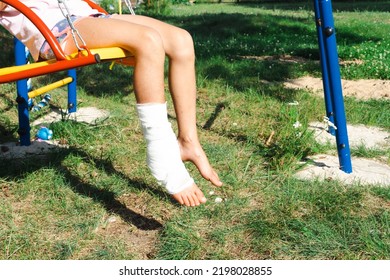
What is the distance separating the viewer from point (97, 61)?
2002 millimetres

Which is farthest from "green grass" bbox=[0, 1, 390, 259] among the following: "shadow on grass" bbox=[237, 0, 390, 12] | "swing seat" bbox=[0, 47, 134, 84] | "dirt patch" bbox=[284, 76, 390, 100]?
"shadow on grass" bbox=[237, 0, 390, 12]

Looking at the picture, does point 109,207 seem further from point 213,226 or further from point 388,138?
point 388,138

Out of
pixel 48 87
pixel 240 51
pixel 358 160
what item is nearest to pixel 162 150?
pixel 358 160

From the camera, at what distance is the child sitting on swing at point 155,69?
6.88ft

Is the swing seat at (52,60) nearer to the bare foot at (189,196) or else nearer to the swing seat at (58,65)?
the swing seat at (58,65)

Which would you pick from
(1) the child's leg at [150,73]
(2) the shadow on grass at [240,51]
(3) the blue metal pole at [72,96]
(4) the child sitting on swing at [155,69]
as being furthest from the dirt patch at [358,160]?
(3) the blue metal pole at [72,96]

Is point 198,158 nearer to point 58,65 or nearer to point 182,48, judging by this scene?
point 182,48

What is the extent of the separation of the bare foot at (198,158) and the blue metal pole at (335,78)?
35.7 inches

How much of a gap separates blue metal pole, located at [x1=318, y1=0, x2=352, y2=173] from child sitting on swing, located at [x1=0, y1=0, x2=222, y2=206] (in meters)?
0.84

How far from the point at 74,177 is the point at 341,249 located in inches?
56.9

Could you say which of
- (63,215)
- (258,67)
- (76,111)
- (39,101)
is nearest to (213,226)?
(63,215)

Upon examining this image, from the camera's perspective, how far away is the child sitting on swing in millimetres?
2098

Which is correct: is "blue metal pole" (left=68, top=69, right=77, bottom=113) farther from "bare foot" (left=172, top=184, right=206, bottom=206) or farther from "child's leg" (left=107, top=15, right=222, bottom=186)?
"bare foot" (left=172, top=184, right=206, bottom=206)

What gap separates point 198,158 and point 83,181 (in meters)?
0.80
